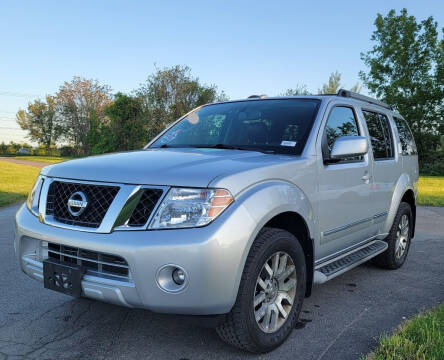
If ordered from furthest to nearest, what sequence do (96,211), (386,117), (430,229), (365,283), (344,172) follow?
(430,229) → (386,117) → (365,283) → (344,172) → (96,211)

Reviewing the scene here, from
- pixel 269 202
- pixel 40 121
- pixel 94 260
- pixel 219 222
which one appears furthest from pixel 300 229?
pixel 40 121

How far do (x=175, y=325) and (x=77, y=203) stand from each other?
127 centimetres

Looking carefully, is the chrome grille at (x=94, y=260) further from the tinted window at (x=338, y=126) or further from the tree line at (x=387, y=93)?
the tree line at (x=387, y=93)

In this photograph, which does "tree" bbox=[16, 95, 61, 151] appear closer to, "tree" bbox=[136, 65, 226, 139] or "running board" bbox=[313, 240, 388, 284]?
"tree" bbox=[136, 65, 226, 139]

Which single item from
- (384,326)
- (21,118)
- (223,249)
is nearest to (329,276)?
(384,326)

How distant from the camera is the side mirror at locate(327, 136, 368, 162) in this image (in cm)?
339

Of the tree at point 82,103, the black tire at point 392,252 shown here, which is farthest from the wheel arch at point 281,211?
the tree at point 82,103

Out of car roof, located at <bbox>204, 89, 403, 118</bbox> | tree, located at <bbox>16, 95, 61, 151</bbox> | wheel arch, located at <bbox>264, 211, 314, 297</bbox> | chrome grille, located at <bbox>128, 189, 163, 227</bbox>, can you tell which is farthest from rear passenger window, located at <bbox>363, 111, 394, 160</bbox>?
tree, located at <bbox>16, 95, 61, 151</bbox>

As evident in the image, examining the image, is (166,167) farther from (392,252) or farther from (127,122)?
(127,122)

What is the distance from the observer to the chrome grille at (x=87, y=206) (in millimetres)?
2584

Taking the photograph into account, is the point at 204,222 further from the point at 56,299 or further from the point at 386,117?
the point at 386,117

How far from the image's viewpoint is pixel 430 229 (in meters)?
7.88

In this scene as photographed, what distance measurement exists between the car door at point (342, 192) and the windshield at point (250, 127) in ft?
0.70

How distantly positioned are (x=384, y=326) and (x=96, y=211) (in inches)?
92.6
